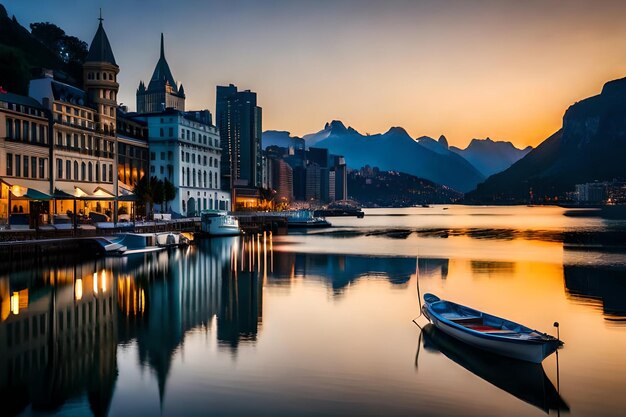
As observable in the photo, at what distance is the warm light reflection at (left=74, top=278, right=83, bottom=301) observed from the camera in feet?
133

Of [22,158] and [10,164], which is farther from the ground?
[22,158]

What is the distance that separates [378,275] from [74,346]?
32.7 metres

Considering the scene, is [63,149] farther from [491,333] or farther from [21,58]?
[491,333]

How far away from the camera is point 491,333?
2486cm

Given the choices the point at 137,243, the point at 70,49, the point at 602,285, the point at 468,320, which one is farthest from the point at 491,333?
the point at 70,49

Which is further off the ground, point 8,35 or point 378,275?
point 8,35

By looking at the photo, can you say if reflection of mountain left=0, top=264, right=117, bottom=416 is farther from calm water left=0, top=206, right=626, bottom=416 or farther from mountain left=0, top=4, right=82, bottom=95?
mountain left=0, top=4, right=82, bottom=95

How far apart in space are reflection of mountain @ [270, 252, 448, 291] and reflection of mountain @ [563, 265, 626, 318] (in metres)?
12.2

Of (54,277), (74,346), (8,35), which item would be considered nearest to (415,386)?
(74,346)

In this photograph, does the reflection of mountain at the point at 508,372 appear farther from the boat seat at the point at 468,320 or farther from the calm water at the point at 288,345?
the boat seat at the point at 468,320

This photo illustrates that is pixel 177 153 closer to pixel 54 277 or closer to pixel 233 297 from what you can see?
pixel 54 277

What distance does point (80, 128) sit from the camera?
87.5 m

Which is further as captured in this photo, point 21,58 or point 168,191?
point 21,58

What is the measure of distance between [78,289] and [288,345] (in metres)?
23.2
